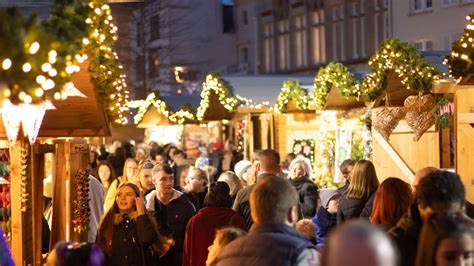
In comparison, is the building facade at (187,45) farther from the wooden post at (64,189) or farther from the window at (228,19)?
the wooden post at (64,189)

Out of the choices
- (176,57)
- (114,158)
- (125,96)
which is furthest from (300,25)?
(125,96)

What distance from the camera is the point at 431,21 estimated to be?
45.3m

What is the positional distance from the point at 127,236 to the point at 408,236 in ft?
12.8

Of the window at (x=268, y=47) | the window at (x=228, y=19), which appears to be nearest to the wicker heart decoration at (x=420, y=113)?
the window at (x=268, y=47)

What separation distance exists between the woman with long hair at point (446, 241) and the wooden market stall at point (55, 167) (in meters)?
4.14

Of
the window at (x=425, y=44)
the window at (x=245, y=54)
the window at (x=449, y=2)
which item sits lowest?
the window at (x=425, y=44)

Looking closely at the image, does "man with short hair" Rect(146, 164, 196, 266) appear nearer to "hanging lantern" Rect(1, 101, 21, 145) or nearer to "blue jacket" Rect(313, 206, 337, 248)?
"blue jacket" Rect(313, 206, 337, 248)

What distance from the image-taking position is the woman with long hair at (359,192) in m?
10.6

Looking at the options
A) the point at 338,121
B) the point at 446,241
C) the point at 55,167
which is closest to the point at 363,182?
the point at 55,167

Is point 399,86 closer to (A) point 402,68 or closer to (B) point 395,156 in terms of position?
(B) point 395,156

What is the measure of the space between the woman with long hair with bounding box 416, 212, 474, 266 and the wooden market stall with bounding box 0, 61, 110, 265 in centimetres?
414

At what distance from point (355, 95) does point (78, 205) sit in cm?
638

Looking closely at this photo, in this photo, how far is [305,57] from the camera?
57438mm

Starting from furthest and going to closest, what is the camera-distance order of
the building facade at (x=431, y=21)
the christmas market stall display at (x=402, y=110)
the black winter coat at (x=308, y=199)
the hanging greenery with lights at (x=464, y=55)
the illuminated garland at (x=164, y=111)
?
the building facade at (x=431, y=21) → the illuminated garland at (x=164, y=111) → the christmas market stall display at (x=402, y=110) → the black winter coat at (x=308, y=199) → the hanging greenery with lights at (x=464, y=55)
